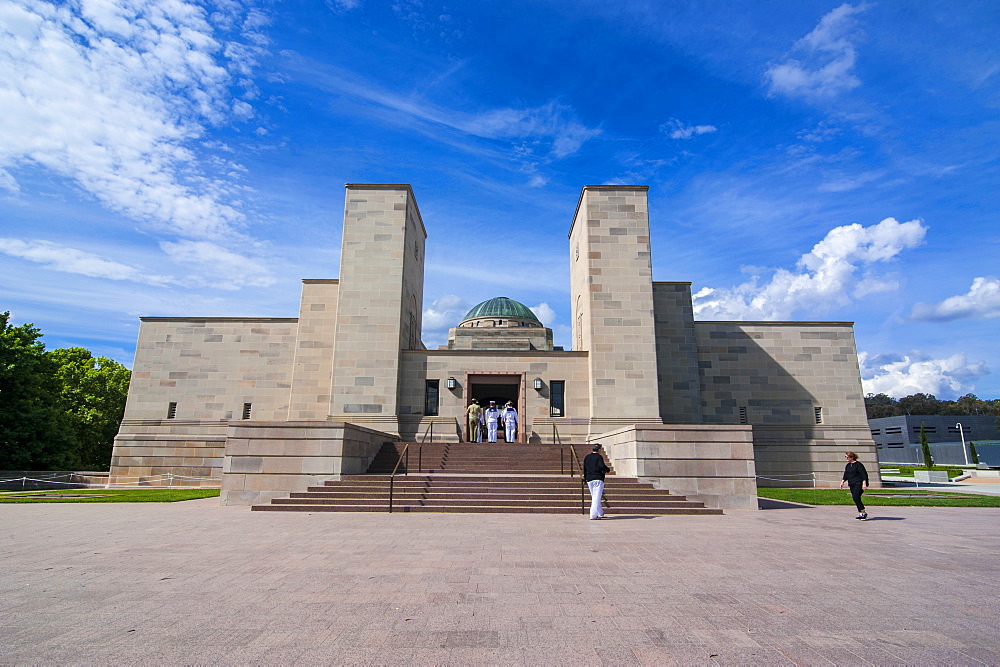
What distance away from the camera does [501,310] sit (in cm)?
4184

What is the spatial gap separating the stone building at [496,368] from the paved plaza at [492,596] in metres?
12.7

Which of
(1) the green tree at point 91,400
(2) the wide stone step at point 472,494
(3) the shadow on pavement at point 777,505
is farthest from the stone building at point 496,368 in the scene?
(1) the green tree at point 91,400

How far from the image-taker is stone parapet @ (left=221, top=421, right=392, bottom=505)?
1492 centimetres

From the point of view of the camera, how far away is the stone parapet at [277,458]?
14922 mm

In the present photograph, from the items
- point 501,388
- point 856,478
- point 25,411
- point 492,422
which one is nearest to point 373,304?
point 492,422

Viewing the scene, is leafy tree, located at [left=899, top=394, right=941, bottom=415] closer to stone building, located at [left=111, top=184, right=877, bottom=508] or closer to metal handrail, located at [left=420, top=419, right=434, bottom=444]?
stone building, located at [left=111, top=184, right=877, bottom=508]

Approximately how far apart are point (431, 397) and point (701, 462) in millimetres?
11991

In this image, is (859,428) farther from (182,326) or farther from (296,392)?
(182,326)

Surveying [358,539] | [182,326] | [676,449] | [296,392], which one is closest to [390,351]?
[296,392]

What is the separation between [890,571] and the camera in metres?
6.93

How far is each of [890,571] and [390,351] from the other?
19369 mm

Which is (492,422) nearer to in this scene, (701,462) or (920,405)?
(701,462)

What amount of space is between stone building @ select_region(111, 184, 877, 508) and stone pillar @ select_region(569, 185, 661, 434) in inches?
2.4

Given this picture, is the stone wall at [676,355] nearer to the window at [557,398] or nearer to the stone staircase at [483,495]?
the window at [557,398]
